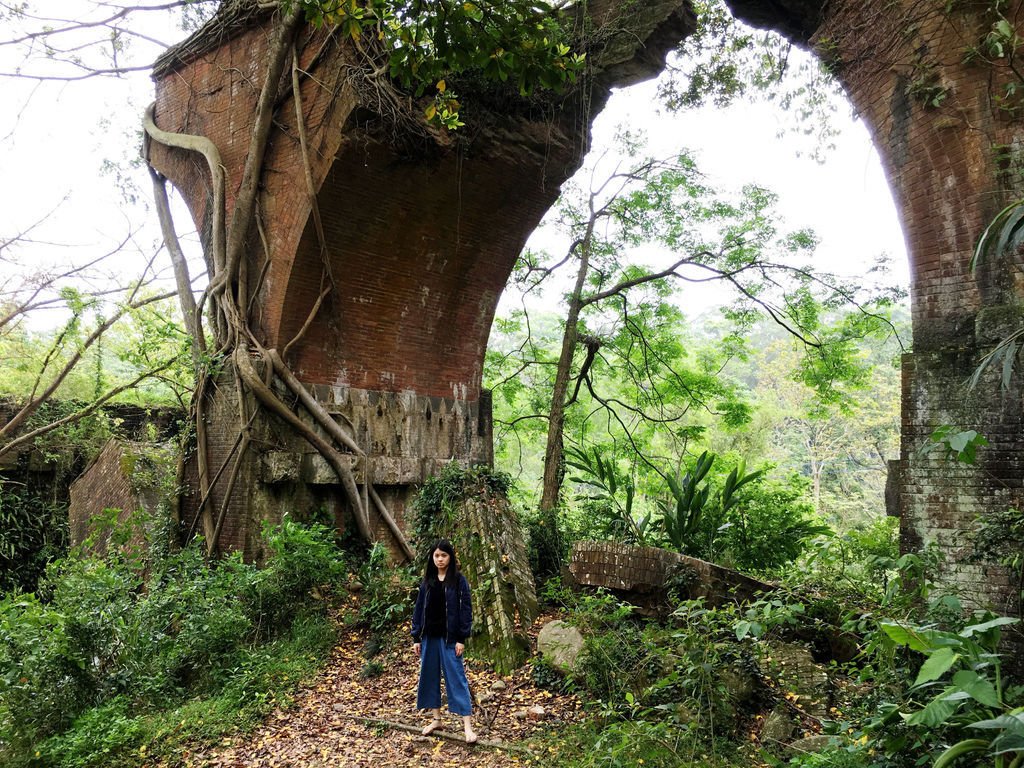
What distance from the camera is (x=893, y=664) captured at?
3.38 meters

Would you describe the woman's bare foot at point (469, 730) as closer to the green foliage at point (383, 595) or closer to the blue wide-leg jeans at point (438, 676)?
the blue wide-leg jeans at point (438, 676)

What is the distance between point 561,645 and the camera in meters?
5.18

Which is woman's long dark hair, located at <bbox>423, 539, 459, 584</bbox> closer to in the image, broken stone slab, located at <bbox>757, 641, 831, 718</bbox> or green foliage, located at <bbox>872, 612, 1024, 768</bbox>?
broken stone slab, located at <bbox>757, 641, 831, 718</bbox>

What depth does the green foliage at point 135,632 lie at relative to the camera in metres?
5.00

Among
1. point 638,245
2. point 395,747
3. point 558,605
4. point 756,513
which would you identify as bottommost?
point 395,747

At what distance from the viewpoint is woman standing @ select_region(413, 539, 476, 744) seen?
4555 mm

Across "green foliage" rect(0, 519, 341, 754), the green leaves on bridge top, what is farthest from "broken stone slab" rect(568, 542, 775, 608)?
the green leaves on bridge top

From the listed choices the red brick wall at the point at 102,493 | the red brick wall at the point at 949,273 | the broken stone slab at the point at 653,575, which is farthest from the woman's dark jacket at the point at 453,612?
the red brick wall at the point at 102,493

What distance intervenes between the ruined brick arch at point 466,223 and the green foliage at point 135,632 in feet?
5.04

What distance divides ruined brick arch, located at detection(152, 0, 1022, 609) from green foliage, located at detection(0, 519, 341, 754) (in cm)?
154

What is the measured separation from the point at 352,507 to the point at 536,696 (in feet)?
13.8

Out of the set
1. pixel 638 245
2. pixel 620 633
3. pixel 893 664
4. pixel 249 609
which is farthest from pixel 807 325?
pixel 249 609

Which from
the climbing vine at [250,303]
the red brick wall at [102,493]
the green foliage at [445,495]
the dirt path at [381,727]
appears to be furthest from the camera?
the red brick wall at [102,493]

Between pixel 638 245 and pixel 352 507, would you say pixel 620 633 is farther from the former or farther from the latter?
pixel 638 245
